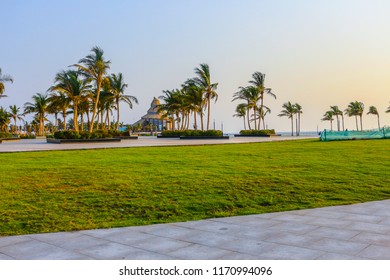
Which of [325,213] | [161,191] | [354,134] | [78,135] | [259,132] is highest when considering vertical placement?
[78,135]

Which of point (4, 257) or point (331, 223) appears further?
point (331, 223)

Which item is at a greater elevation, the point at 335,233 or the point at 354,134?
the point at 354,134

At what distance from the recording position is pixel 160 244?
5008 millimetres

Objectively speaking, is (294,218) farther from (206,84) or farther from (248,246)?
(206,84)

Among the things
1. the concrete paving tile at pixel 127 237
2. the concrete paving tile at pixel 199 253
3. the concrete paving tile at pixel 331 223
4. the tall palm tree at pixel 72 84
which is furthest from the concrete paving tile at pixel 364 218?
the tall palm tree at pixel 72 84

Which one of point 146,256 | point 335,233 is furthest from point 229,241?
point 335,233

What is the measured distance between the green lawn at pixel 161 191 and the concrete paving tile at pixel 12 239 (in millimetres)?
359

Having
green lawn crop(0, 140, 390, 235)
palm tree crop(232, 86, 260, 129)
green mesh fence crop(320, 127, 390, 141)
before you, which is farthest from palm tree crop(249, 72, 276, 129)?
green lawn crop(0, 140, 390, 235)

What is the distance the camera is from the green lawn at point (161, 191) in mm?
6926

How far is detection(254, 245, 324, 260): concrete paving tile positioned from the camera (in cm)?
436

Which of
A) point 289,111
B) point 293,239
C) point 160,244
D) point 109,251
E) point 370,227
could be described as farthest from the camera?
point 289,111

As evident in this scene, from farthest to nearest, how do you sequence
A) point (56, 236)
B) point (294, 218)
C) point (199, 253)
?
point (294, 218), point (56, 236), point (199, 253)

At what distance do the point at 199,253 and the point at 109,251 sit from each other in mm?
1127

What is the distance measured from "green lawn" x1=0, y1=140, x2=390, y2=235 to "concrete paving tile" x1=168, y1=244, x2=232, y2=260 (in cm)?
193
